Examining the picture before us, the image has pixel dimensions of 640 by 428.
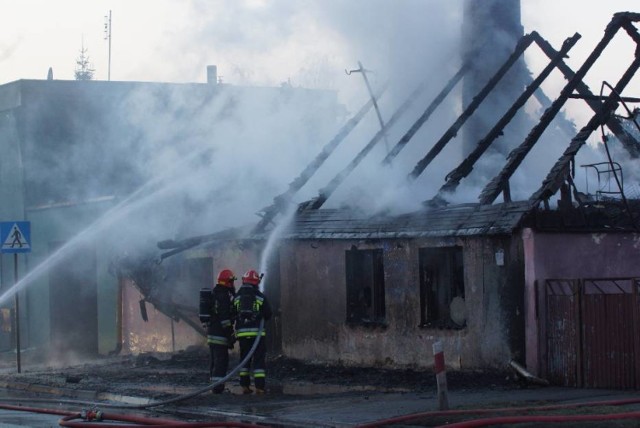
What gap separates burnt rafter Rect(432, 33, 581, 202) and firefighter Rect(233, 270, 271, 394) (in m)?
3.95

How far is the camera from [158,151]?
27906 millimetres

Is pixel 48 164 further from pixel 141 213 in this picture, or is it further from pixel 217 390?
pixel 217 390

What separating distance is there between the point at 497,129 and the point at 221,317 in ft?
21.3

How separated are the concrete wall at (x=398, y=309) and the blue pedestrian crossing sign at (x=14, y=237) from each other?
503 centimetres

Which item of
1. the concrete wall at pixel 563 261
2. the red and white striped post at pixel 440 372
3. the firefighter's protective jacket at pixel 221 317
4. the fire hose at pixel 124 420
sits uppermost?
the concrete wall at pixel 563 261

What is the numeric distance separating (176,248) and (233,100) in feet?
18.6

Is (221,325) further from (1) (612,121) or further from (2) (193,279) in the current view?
(1) (612,121)

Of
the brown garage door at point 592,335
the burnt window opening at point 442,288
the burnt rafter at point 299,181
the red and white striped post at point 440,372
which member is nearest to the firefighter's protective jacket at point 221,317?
the burnt window opening at point 442,288

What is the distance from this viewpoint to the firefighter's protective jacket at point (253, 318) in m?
15.4

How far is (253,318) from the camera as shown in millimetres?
15344

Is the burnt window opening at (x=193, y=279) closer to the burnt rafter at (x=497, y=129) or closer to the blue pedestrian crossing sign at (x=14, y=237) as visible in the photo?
the blue pedestrian crossing sign at (x=14, y=237)

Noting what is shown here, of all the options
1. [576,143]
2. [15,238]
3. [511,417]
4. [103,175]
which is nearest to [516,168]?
[576,143]

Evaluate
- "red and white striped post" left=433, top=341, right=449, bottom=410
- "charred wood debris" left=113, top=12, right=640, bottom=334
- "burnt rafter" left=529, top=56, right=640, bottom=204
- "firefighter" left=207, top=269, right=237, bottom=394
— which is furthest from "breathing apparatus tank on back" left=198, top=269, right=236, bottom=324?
"red and white striped post" left=433, top=341, right=449, bottom=410

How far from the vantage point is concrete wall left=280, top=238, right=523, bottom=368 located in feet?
51.9
